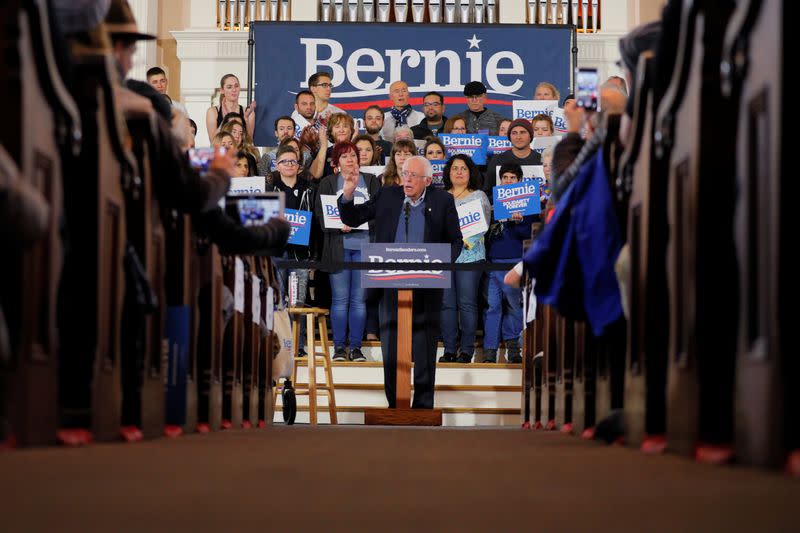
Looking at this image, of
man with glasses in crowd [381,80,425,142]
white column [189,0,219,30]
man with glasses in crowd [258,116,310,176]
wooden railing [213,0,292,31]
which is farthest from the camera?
wooden railing [213,0,292,31]

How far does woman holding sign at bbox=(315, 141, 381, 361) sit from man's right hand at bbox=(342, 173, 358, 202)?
0.01m

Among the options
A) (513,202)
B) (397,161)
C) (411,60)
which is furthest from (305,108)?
(513,202)

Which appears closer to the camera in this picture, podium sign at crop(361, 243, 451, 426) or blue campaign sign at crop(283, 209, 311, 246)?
podium sign at crop(361, 243, 451, 426)

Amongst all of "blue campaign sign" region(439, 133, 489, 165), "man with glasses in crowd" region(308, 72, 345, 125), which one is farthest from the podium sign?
"man with glasses in crowd" region(308, 72, 345, 125)

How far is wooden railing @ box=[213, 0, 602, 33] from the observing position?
615 inches

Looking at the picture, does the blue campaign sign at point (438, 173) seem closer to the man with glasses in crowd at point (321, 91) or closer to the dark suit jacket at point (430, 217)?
the dark suit jacket at point (430, 217)

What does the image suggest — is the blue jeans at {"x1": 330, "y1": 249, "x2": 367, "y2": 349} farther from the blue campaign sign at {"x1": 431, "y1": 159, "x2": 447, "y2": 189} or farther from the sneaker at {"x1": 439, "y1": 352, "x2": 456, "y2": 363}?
the blue campaign sign at {"x1": 431, "y1": 159, "x2": 447, "y2": 189}

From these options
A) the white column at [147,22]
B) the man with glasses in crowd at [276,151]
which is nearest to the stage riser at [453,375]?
the man with glasses in crowd at [276,151]

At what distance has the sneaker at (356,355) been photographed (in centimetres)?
898

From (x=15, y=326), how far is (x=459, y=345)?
266 inches

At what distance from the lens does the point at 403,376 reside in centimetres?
790

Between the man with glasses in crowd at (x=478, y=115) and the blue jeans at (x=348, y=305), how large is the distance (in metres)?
2.92

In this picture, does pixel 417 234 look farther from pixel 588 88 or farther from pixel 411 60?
pixel 411 60

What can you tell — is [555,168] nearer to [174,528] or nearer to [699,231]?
[699,231]
